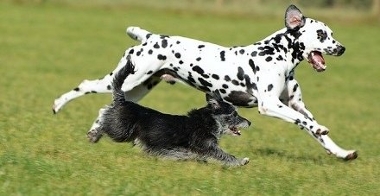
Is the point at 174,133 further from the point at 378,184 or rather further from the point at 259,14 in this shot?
the point at 259,14

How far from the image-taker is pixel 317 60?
1145cm

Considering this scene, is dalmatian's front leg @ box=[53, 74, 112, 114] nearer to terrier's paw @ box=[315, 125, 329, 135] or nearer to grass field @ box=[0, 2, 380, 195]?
grass field @ box=[0, 2, 380, 195]

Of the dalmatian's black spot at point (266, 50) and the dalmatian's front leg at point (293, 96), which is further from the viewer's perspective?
the dalmatian's front leg at point (293, 96)

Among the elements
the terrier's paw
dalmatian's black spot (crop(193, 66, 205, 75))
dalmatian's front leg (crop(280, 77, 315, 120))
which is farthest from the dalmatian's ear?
the terrier's paw

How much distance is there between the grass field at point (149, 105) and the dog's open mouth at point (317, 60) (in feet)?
3.73

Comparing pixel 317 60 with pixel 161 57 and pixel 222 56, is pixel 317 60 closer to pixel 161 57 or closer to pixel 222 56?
pixel 222 56

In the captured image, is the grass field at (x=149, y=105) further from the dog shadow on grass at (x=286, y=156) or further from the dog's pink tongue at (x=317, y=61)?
the dog's pink tongue at (x=317, y=61)

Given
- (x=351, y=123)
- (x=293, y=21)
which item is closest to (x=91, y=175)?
(x=293, y=21)

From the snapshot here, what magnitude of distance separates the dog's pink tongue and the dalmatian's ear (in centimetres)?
38

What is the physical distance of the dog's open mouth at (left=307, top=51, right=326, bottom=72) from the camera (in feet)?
37.4

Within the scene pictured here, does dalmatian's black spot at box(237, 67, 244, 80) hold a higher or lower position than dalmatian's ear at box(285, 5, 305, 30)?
lower

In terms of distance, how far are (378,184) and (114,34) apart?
26.2 metres

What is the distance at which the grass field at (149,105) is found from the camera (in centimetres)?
852

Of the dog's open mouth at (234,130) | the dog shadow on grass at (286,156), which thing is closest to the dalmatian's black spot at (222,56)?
the dog shadow on grass at (286,156)
